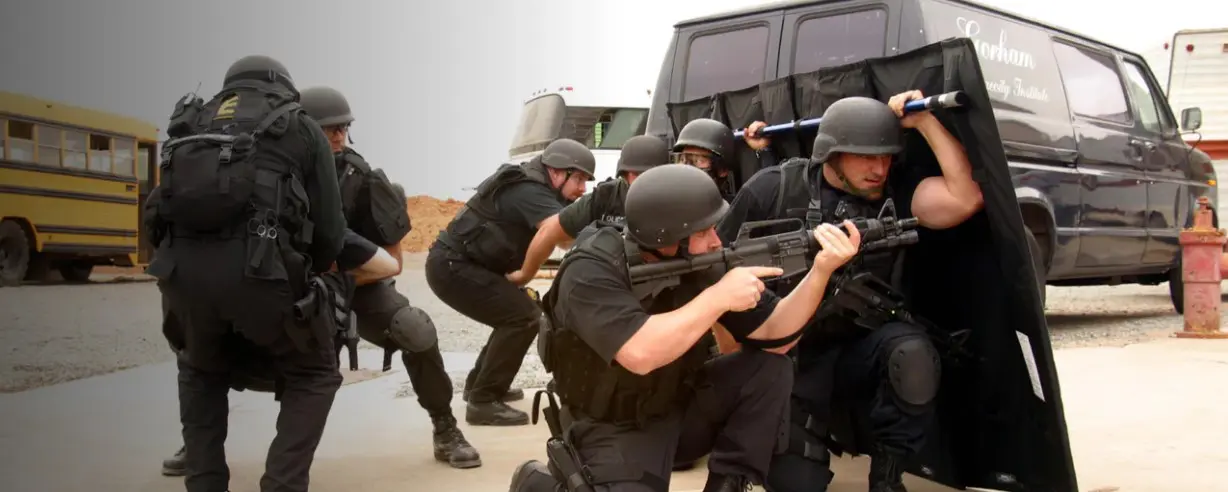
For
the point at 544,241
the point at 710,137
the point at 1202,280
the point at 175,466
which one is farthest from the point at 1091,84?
the point at 175,466

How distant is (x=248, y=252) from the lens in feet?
9.04

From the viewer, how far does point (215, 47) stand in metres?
4.37

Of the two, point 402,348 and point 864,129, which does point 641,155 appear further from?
point 864,129

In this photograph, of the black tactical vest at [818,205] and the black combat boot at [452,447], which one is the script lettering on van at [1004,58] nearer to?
the black tactical vest at [818,205]

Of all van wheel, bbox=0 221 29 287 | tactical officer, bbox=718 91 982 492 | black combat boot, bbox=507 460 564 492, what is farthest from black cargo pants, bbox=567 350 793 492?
van wheel, bbox=0 221 29 287

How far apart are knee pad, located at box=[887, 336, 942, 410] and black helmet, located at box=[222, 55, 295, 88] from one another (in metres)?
1.93

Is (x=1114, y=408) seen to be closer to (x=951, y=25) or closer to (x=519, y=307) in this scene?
(x=951, y=25)

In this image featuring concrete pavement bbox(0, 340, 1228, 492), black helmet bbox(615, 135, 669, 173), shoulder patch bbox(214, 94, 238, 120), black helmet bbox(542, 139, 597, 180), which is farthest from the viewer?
black helmet bbox(542, 139, 597, 180)

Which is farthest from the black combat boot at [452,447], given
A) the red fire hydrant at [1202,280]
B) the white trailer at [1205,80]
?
the white trailer at [1205,80]

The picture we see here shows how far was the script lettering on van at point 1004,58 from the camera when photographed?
211 inches

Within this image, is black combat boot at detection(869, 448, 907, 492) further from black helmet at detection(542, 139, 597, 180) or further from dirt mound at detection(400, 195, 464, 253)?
dirt mound at detection(400, 195, 464, 253)

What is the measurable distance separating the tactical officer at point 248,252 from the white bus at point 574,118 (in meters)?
8.55

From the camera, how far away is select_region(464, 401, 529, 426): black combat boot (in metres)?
4.55

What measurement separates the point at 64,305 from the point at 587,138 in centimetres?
681
